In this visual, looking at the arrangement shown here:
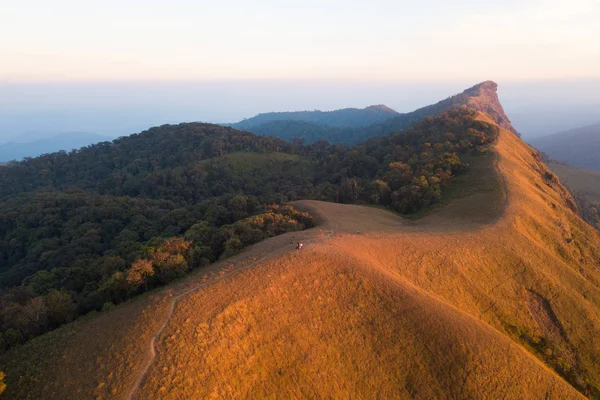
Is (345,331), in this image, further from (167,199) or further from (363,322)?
(167,199)

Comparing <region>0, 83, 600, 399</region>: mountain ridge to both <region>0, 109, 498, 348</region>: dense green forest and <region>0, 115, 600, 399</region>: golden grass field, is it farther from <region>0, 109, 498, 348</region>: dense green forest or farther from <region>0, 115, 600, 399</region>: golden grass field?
<region>0, 109, 498, 348</region>: dense green forest

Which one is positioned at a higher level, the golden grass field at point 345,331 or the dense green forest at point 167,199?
the golden grass field at point 345,331

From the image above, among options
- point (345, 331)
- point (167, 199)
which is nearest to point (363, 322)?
point (345, 331)

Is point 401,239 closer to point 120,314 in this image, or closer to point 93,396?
point 120,314

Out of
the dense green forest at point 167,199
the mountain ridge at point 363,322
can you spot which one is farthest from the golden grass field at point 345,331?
the dense green forest at point 167,199

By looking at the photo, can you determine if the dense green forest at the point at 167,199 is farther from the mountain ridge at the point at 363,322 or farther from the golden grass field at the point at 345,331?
the golden grass field at the point at 345,331

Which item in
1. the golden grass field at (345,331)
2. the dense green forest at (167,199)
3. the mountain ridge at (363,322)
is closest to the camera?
the golden grass field at (345,331)

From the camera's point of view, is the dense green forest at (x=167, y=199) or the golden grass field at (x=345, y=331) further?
the dense green forest at (x=167, y=199)
